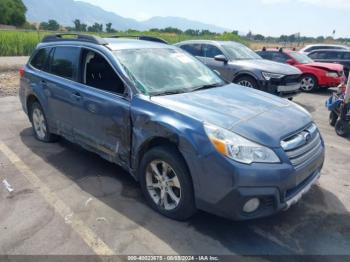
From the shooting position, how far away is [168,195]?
3488 mm

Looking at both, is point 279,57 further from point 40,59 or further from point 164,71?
point 164,71

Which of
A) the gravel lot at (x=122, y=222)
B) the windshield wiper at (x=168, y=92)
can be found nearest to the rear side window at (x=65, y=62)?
the gravel lot at (x=122, y=222)

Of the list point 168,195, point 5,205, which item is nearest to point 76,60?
point 5,205

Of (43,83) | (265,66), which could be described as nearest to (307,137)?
(43,83)

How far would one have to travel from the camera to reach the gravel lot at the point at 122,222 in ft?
10.1

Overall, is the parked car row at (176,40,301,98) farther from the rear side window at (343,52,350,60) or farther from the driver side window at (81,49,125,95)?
the rear side window at (343,52,350,60)

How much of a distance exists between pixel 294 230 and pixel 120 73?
2.44m

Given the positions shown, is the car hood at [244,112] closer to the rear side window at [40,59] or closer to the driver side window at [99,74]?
the driver side window at [99,74]

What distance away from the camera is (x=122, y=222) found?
343cm

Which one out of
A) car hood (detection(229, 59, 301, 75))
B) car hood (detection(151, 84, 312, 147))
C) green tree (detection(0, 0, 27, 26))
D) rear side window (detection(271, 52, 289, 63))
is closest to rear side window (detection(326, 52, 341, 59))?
rear side window (detection(271, 52, 289, 63))

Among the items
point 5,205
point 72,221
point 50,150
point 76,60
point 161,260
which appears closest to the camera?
point 161,260

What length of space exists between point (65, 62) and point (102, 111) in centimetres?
130

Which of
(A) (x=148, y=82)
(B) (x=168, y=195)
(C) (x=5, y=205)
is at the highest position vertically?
(A) (x=148, y=82)

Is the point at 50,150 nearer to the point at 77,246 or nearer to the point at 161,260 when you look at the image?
the point at 77,246
